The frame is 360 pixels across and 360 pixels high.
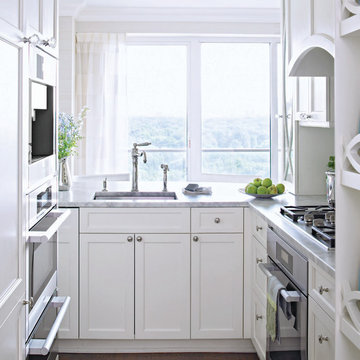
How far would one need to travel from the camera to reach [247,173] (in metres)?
6.03

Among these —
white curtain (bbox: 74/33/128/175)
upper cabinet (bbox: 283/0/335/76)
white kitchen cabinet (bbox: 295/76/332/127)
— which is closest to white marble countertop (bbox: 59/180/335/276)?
white kitchen cabinet (bbox: 295/76/332/127)

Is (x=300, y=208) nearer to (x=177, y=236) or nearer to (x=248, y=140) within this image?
(x=177, y=236)

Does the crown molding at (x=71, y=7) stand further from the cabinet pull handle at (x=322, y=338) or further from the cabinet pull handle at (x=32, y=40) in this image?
the cabinet pull handle at (x=322, y=338)

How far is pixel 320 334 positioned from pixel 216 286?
1340mm

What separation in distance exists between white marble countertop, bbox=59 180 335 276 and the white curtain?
142 centimetres

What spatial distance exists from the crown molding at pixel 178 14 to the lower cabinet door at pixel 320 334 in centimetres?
388

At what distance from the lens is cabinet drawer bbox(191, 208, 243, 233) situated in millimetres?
3195

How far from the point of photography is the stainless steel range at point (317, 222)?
2.06 m

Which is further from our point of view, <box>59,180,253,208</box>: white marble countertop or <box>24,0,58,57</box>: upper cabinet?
<box>59,180,253,208</box>: white marble countertop

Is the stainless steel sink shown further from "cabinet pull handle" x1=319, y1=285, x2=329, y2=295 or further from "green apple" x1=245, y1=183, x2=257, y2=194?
"cabinet pull handle" x1=319, y1=285, x2=329, y2=295

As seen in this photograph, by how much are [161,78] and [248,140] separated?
1117mm

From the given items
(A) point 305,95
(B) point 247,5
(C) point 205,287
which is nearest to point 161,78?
(B) point 247,5

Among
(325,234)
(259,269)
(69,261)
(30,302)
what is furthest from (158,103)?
(30,302)

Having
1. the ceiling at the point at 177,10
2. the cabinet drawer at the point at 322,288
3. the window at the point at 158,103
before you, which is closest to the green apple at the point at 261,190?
the cabinet drawer at the point at 322,288
